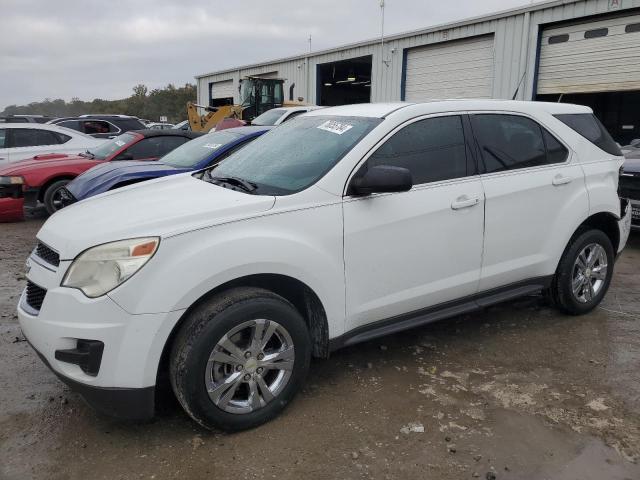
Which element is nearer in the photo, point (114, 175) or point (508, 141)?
point (508, 141)

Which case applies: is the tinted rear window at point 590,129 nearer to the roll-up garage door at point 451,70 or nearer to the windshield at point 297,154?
the windshield at point 297,154

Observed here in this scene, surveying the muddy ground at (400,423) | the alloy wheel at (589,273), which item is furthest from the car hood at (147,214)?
the alloy wheel at (589,273)

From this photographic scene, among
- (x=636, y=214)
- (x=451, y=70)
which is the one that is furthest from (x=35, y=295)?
(x=451, y=70)

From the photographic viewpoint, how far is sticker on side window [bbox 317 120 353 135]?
3520mm

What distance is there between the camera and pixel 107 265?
2.60m

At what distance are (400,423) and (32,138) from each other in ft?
34.1

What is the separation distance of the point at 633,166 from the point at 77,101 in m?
85.2

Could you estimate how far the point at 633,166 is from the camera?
711 cm

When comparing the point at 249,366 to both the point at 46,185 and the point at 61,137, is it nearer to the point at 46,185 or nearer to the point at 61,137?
the point at 46,185

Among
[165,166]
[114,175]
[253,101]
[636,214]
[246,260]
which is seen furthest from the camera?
[253,101]

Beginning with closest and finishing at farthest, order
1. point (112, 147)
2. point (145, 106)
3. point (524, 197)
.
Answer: point (524, 197) < point (112, 147) < point (145, 106)

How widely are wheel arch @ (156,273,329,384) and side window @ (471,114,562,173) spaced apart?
161cm

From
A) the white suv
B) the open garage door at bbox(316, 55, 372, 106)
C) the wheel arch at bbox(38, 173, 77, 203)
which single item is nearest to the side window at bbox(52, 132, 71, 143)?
the wheel arch at bbox(38, 173, 77, 203)

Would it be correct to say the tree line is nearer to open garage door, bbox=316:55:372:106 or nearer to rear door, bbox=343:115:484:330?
open garage door, bbox=316:55:372:106
